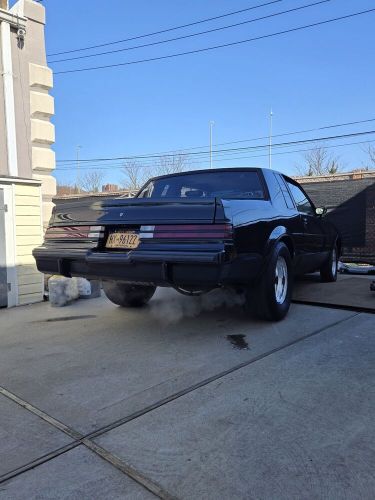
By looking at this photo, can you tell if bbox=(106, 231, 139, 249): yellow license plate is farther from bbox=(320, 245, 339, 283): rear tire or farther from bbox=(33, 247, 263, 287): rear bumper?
bbox=(320, 245, 339, 283): rear tire

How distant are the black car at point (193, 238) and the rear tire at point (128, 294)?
2 cm

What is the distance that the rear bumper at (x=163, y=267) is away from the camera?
3584 mm

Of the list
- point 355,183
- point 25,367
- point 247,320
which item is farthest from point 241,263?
point 355,183

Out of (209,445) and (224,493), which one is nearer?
(224,493)

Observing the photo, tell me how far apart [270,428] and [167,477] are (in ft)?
2.32

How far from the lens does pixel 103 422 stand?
8.72 ft

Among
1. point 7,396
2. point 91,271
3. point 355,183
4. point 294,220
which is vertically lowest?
point 7,396

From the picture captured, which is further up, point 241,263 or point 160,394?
point 241,263

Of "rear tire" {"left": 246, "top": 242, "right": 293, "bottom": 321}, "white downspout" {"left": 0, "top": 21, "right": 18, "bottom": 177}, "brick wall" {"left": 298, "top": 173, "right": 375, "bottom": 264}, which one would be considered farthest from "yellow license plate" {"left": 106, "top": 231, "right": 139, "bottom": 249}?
"brick wall" {"left": 298, "top": 173, "right": 375, "bottom": 264}

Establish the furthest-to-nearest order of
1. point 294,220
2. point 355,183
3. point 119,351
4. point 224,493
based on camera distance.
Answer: point 355,183 → point 294,220 → point 119,351 → point 224,493

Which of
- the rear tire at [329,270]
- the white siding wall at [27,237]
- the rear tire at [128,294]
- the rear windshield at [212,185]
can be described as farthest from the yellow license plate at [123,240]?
the rear tire at [329,270]

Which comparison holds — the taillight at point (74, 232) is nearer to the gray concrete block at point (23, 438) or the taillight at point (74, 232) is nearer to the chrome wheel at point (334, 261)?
the gray concrete block at point (23, 438)

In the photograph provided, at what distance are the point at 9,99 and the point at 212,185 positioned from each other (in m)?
3.75

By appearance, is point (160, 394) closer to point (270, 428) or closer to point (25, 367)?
point (270, 428)
